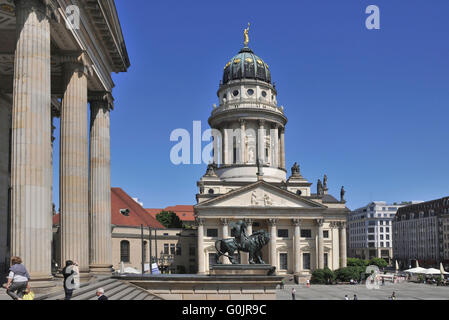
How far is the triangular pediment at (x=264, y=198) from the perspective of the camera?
78312 mm

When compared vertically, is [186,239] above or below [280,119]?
below

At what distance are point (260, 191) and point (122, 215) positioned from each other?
873 inches

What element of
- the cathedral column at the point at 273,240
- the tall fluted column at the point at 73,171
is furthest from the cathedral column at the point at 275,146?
the tall fluted column at the point at 73,171

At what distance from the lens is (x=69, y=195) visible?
20.8m

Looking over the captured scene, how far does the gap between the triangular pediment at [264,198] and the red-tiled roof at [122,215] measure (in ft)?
46.7

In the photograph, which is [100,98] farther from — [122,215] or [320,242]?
[320,242]

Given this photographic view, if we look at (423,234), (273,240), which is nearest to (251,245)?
(273,240)

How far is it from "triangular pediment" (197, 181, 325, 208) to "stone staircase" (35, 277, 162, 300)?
5370cm

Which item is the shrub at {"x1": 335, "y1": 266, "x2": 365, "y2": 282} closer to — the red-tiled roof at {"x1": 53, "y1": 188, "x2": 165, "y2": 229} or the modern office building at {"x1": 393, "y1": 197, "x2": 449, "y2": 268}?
the red-tiled roof at {"x1": 53, "y1": 188, "x2": 165, "y2": 229}

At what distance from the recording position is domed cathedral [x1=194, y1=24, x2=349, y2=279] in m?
78.0

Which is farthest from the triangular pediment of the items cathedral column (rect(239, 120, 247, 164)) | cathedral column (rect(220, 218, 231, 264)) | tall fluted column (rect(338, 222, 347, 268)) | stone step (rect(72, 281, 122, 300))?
stone step (rect(72, 281, 122, 300))
